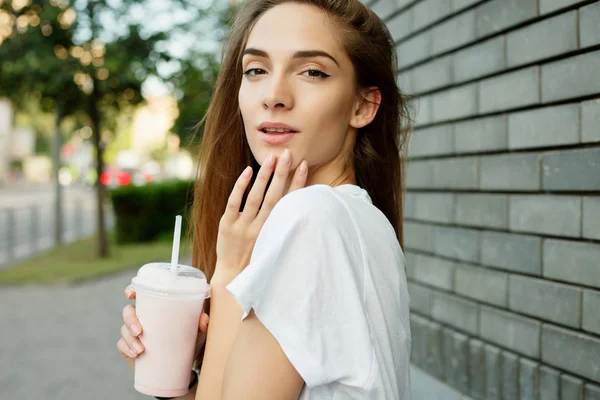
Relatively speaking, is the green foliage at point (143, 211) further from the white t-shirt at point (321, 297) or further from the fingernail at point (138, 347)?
the white t-shirt at point (321, 297)

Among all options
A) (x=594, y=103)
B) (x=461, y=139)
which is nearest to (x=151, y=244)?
(x=461, y=139)

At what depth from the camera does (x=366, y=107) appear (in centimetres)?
180

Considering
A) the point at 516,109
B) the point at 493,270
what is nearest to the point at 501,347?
the point at 493,270

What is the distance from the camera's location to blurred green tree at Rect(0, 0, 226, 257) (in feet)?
37.7

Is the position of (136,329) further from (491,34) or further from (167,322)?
(491,34)

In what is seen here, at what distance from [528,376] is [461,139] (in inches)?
55.3

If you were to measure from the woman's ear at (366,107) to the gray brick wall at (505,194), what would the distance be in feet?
3.99

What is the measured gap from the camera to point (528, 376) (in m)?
3.08

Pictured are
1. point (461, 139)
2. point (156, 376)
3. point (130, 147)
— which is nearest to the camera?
point (156, 376)

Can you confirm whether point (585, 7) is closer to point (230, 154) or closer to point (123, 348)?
point (230, 154)

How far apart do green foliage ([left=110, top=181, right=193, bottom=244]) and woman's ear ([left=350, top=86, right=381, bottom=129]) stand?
13692 mm

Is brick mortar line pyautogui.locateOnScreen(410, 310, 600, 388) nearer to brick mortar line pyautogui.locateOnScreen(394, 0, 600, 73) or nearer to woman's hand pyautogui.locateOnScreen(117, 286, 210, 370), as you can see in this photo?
brick mortar line pyautogui.locateOnScreen(394, 0, 600, 73)

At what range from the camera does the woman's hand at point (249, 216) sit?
158cm

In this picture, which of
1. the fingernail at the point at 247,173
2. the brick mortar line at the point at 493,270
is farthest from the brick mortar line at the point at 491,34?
the fingernail at the point at 247,173
